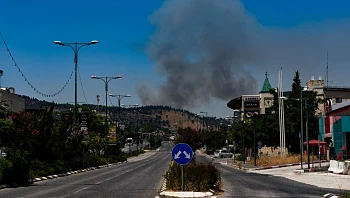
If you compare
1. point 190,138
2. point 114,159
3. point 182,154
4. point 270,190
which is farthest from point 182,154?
point 114,159

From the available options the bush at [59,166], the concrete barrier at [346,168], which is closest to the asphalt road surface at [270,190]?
the concrete barrier at [346,168]

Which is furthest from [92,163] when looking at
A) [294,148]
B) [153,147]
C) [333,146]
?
[153,147]

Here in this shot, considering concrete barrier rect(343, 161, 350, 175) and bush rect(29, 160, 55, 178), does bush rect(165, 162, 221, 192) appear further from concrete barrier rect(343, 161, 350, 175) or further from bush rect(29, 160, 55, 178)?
concrete barrier rect(343, 161, 350, 175)

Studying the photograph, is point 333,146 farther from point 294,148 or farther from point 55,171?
point 55,171

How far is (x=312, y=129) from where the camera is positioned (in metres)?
78.9

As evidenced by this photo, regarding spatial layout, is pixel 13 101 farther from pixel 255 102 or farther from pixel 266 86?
pixel 266 86

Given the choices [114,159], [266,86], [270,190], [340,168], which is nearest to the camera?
[270,190]

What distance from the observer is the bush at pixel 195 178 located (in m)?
22.9

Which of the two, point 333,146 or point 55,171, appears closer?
point 55,171

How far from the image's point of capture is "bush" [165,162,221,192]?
22906 mm

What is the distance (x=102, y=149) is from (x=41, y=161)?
35.7 metres

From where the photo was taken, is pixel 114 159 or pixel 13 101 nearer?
pixel 13 101

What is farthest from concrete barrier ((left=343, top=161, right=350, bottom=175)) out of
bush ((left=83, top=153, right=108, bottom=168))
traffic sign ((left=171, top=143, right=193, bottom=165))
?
bush ((left=83, top=153, right=108, bottom=168))

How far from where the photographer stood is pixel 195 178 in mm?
23031
